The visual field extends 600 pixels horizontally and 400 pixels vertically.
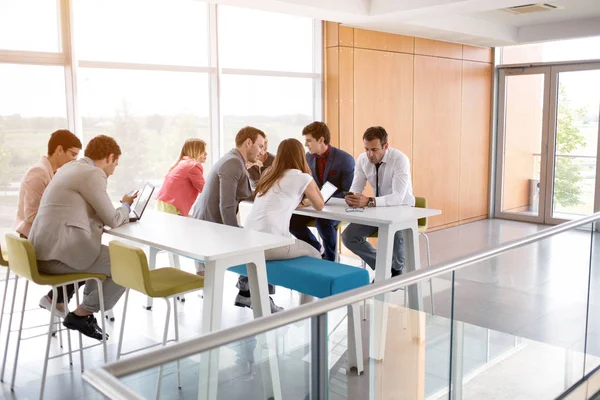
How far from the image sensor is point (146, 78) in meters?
6.23

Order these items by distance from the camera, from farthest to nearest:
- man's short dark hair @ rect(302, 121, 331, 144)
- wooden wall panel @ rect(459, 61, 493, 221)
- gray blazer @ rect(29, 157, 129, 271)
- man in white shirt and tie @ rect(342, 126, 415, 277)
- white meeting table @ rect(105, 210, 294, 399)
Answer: wooden wall panel @ rect(459, 61, 493, 221) < man's short dark hair @ rect(302, 121, 331, 144) < man in white shirt and tie @ rect(342, 126, 415, 277) < gray blazer @ rect(29, 157, 129, 271) < white meeting table @ rect(105, 210, 294, 399)

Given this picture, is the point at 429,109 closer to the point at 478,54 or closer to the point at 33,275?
the point at 478,54

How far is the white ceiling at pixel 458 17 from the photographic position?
5.73 m

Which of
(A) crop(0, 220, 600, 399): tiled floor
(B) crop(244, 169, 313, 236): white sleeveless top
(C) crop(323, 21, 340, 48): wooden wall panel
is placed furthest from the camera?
(C) crop(323, 21, 340, 48): wooden wall panel

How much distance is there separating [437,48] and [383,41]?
47.9 inches

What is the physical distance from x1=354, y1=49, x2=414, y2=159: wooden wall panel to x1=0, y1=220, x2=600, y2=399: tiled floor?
370 centimetres

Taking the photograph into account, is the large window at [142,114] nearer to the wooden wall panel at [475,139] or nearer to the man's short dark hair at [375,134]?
the man's short dark hair at [375,134]

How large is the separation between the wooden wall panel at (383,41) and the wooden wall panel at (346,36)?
2.7 inches

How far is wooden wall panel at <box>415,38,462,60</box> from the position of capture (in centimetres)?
816

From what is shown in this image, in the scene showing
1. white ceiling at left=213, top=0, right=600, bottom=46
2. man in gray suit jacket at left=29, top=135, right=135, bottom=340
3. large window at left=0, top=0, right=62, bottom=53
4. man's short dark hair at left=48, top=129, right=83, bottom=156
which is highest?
white ceiling at left=213, top=0, right=600, bottom=46

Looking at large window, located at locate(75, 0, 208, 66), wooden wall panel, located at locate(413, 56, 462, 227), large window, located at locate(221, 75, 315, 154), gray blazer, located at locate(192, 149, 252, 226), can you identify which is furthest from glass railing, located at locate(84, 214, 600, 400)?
wooden wall panel, located at locate(413, 56, 462, 227)

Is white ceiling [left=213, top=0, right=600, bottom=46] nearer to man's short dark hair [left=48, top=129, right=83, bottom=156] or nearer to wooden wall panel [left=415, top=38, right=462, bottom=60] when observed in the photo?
wooden wall panel [left=415, top=38, right=462, bottom=60]

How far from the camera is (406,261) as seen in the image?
13.9 feet

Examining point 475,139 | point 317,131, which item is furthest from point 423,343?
point 475,139
